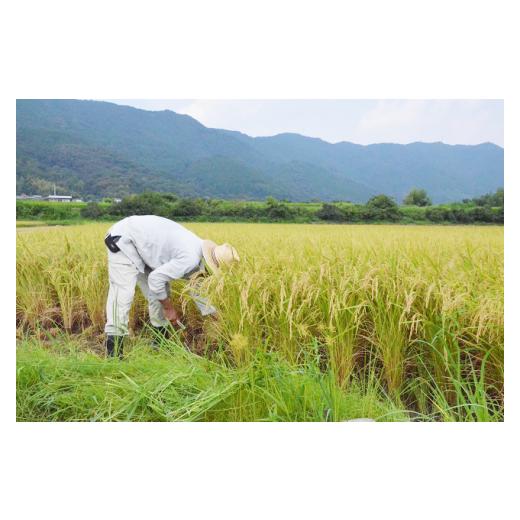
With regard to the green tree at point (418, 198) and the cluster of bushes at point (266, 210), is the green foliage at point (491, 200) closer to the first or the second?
the cluster of bushes at point (266, 210)

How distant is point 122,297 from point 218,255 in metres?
0.60

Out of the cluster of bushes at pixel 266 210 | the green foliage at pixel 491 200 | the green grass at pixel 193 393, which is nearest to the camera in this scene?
the green grass at pixel 193 393

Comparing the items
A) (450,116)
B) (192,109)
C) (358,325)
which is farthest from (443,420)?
(192,109)

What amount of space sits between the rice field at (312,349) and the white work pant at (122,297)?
102 millimetres

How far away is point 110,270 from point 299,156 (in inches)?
54.0

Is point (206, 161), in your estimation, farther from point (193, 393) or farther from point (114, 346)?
point (193, 393)

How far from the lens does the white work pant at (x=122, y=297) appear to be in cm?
281

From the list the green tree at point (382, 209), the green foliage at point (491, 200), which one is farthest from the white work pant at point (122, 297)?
the green foliage at point (491, 200)

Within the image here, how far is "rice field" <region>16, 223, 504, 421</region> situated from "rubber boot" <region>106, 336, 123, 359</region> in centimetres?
6

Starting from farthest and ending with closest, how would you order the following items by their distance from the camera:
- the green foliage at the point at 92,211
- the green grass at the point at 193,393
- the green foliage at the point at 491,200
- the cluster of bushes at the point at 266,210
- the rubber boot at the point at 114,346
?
the green foliage at the point at 92,211, the cluster of bushes at the point at 266,210, the green foliage at the point at 491,200, the rubber boot at the point at 114,346, the green grass at the point at 193,393

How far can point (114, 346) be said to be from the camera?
9.22 feet

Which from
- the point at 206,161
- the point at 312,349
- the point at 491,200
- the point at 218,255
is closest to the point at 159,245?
the point at 218,255

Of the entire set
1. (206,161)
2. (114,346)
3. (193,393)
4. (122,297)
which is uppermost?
(206,161)

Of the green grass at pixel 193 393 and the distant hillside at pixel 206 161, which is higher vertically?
the distant hillside at pixel 206 161
